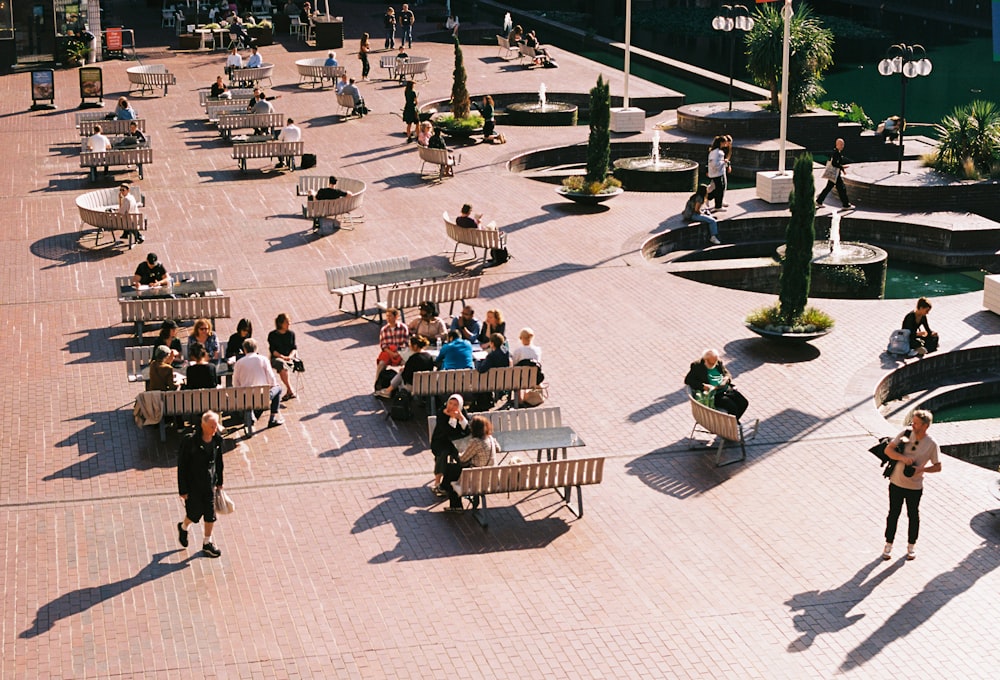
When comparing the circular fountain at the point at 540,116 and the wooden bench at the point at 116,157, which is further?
the circular fountain at the point at 540,116

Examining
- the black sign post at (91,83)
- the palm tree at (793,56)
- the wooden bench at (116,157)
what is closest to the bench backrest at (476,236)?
the wooden bench at (116,157)

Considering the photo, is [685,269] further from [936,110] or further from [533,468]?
[936,110]

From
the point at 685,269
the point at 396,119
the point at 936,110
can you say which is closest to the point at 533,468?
the point at 685,269

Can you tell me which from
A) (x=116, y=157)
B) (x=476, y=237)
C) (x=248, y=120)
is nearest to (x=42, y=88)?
(x=248, y=120)

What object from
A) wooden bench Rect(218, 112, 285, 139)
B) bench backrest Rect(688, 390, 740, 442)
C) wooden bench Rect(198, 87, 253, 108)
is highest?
wooden bench Rect(198, 87, 253, 108)

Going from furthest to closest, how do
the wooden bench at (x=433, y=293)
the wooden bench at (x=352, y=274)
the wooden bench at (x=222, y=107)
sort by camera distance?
the wooden bench at (x=222, y=107)
the wooden bench at (x=352, y=274)
the wooden bench at (x=433, y=293)

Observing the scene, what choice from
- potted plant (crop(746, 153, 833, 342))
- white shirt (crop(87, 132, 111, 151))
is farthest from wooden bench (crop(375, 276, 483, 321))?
white shirt (crop(87, 132, 111, 151))

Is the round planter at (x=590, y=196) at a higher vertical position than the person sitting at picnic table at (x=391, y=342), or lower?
higher

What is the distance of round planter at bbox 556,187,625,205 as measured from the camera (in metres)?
27.7

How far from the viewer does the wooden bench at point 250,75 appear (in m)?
41.4

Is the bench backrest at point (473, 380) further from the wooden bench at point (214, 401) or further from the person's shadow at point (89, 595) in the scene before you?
the person's shadow at point (89, 595)

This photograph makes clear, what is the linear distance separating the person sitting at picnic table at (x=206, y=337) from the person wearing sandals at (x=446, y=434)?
3734 mm

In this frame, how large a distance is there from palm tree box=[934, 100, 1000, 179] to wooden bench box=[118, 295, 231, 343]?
1612 cm

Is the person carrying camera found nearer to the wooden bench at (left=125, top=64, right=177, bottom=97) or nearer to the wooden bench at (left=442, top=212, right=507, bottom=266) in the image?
the wooden bench at (left=442, top=212, right=507, bottom=266)
